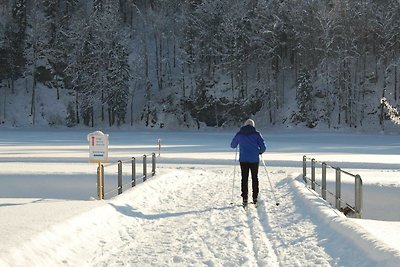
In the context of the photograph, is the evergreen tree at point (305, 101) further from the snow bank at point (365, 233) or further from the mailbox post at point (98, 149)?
the snow bank at point (365, 233)

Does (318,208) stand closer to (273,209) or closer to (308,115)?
(273,209)

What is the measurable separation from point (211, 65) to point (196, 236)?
208 ft

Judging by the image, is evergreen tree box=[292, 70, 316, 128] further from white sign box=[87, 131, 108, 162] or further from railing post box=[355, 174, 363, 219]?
railing post box=[355, 174, 363, 219]

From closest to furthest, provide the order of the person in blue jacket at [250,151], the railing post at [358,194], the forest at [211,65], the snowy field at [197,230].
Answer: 1. the snowy field at [197,230]
2. the railing post at [358,194]
3. the person in blue jacket at [250,151]
4. the forest at [211,65]

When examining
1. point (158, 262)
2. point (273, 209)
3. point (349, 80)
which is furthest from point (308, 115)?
point (158, 262)

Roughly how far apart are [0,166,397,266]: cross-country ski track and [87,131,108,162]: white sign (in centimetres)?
123

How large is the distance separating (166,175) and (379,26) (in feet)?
174

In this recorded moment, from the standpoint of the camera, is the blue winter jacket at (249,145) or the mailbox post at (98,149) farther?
the mailbox post at (98,149)

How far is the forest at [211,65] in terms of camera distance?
197 feet

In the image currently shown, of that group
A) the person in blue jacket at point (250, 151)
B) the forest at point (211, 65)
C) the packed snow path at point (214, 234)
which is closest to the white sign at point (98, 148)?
the packed snow path at point (214, 234)

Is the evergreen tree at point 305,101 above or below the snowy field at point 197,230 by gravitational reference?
above

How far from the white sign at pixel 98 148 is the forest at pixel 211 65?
1914 inches

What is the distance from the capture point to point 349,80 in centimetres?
6006

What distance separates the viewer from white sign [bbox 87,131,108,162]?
12070 mm
